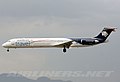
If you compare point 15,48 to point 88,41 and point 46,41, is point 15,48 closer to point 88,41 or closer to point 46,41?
point 46,41

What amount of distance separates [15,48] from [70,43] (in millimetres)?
21494

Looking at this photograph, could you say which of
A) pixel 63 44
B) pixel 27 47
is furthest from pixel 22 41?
pixel 63 44

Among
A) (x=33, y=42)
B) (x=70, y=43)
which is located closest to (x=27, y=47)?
(x=33, y=42)

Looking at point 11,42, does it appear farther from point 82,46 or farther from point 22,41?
point 82,46

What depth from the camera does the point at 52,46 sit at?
7795 inches

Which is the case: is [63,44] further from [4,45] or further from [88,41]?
[4,45]

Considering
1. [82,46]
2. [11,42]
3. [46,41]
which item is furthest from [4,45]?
[82,46]

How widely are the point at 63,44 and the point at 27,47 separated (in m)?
14.0

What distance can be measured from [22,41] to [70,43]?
18.8m

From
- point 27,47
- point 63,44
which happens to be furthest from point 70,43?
point 27,47

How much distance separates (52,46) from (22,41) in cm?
1189

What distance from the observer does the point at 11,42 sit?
199250mm

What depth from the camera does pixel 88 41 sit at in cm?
19962

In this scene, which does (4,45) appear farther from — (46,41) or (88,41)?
(88,41)
